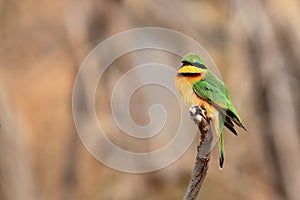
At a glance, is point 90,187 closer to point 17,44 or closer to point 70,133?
point 70,133

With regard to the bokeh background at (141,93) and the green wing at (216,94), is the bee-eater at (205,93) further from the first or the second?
the bokeh background at (141,93)

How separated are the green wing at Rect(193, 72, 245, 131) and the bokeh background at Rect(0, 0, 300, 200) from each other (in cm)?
183

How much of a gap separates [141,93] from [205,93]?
202 cm

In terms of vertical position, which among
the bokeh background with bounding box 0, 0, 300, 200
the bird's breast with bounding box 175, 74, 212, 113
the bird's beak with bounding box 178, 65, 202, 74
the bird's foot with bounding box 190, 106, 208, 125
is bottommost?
the bird's foot with bounding box 190, 106, 208, 125

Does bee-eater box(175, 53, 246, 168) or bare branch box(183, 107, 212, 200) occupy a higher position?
bee-eater box(175, 53, 246, 168)

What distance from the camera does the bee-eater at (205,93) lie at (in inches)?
37.9

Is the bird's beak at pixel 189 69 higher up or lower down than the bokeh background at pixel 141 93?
lower down

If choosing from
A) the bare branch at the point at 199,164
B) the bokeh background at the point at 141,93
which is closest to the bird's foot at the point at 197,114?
the bare branch at the point at 199,164

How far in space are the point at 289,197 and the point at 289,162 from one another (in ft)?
0.54

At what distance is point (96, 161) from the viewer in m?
3.26

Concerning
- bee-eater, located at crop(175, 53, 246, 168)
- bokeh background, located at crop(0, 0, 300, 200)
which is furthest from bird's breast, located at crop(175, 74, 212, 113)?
bokeh background, located at crop(0, 0, 300, 200)

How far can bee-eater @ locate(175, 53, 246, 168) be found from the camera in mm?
962

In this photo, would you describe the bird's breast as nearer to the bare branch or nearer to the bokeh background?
the bare branch

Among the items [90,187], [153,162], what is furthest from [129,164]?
[90,187]
